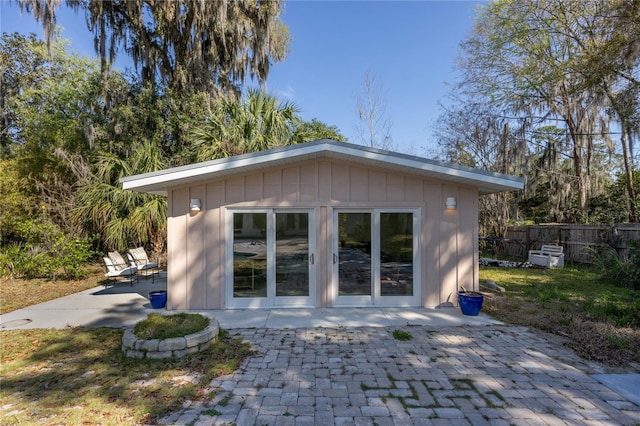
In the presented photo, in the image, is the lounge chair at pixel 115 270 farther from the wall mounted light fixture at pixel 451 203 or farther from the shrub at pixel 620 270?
the shrub at pixel 620 270

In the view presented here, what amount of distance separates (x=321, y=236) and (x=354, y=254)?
703 mm

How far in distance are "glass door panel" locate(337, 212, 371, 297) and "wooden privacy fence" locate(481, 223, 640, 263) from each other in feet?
23.6

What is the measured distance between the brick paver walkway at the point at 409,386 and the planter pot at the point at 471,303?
926mm

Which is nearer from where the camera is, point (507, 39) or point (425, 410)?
point (425, 410)

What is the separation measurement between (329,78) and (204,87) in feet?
19.0

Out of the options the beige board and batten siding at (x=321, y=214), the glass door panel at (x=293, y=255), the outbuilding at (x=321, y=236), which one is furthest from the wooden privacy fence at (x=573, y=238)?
the glass door panel at (x=293, y=255)

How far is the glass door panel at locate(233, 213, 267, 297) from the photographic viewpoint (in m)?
5.77

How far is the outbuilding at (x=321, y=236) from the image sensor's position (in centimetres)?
568

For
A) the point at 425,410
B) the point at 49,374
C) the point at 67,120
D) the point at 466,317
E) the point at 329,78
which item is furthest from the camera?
the point at 329,78

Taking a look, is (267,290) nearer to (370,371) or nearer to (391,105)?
(370,371)

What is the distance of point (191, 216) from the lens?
224 inches

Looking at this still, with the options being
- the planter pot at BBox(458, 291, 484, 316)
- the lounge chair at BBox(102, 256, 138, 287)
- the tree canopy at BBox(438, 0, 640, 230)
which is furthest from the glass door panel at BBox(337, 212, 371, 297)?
the tree canopy at BBox(438, 0, 640, 230)

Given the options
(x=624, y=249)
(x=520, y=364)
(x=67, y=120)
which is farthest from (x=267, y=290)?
(x=67, y=120)

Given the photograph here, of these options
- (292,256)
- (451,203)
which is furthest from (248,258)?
(451,203)
